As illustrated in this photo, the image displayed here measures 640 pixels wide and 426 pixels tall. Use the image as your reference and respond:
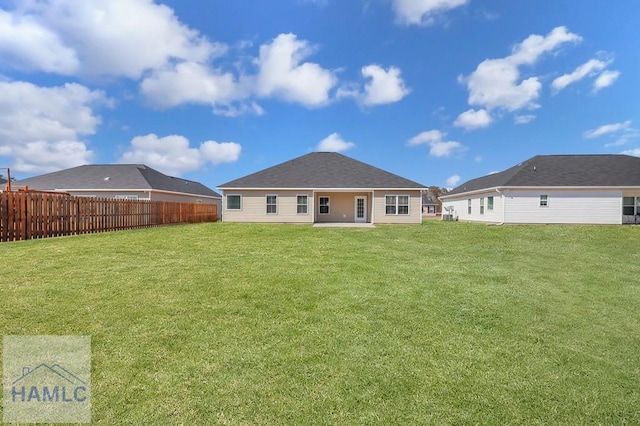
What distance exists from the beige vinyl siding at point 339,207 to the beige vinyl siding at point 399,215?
6.22 feet

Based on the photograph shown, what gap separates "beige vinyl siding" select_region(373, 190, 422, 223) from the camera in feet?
74.2

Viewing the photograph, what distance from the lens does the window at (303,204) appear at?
22859mm

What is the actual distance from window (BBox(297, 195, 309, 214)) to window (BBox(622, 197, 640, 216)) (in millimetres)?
22008

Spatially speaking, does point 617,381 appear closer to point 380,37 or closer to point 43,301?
point 43,301

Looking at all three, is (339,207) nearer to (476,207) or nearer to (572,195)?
(476,207)

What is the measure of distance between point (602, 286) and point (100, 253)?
39.8 ft

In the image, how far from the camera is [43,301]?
4.87 metres

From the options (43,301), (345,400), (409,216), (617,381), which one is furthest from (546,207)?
(43,301)

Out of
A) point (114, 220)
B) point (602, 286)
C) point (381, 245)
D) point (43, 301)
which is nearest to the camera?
point (43, 301)

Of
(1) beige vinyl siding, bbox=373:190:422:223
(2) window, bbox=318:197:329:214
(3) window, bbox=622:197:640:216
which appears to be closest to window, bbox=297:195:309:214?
(2) window, bbox=318:197:329:214

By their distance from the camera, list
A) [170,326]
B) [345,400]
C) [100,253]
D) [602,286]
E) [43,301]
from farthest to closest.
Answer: [100,253] < [602,286] < [43,301] < [170,326] < [345,400]

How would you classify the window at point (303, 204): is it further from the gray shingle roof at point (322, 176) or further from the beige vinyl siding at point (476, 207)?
the beige vinyl siding at point (476, 207)

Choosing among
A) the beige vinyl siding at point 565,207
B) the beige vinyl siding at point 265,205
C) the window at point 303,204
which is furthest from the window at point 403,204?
the beige vinyl siding at point 565,207

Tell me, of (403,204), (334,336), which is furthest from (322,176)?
(334,336)
